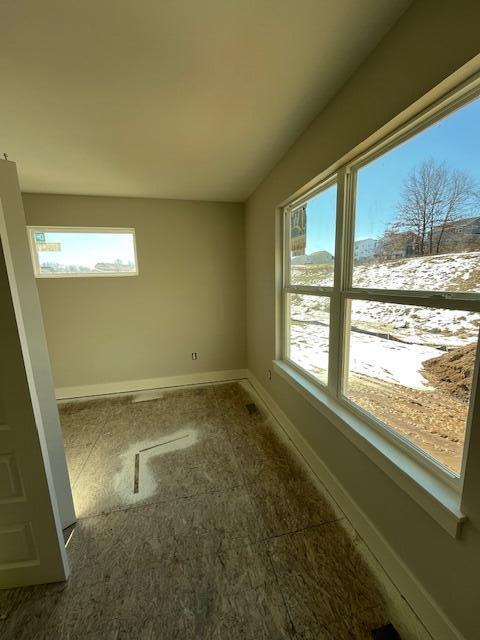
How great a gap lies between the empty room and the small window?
0.91 m

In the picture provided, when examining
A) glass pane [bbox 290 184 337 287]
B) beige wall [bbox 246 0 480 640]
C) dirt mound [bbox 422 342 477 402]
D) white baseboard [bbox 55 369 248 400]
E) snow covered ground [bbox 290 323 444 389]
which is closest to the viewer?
beige wall [bbox 246 0 480 640]

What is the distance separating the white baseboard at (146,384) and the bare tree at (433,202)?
3.03 m

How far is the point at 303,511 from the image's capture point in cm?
162

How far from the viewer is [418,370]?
1218mm

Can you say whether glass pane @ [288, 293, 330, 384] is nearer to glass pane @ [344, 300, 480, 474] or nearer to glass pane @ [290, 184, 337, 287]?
glass pane @ [290, 184, 337, 287]

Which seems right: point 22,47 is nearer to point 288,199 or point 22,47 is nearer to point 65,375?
point 288,199

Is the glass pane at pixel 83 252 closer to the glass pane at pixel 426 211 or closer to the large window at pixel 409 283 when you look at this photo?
the large window at pixel 409 283

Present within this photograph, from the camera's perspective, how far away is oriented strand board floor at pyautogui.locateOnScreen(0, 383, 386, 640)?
3.63 ft

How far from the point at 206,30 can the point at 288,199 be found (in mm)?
1310

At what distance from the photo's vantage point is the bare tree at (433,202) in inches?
39.4

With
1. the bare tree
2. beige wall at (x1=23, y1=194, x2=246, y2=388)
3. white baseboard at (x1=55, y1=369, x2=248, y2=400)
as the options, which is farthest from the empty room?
white baseboard at (x1=55, y1=369, x2=248, y2=400)

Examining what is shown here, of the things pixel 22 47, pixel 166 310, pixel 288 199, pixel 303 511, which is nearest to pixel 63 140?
pixel 22 47

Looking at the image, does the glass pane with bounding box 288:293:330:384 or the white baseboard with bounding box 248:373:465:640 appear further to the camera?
the glass pane with bounding box 288:293:330:384

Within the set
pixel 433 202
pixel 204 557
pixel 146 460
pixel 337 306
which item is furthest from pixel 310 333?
pixel 146 460
